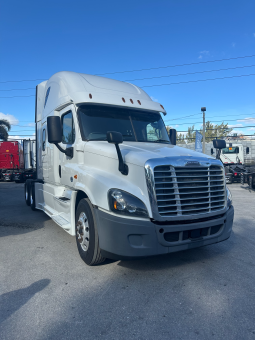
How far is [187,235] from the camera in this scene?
3637 mm

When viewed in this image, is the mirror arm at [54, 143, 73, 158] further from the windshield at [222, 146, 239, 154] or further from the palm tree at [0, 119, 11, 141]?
the palm tree at [0, 119, 11, 141]

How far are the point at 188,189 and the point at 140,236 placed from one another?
91 centimetres

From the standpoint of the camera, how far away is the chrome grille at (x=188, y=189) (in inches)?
137

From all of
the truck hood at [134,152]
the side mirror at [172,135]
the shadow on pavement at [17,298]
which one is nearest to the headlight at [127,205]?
the truck hood at [134,152]

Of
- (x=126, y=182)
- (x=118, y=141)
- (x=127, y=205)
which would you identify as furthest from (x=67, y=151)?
(x=127, y=205)

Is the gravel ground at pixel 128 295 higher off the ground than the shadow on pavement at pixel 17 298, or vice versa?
the shadow on pavement at pixel 17 298

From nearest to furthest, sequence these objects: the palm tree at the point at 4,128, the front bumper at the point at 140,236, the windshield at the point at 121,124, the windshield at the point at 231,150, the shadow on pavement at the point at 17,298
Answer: the shadow on pavement at the point at 17,298 → the front bumper at the point at 140,236 → the windshield at the point at 121,124 → the windshield at the point at 231,150 → the palm tree at the point at 4,128

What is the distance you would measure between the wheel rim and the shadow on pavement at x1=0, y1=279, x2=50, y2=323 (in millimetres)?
749

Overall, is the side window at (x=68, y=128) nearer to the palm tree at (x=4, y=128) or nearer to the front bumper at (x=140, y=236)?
the front bumper at (x=140, y=236)

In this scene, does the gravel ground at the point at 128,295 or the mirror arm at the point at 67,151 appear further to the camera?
the mirror arm at the point at 67,151

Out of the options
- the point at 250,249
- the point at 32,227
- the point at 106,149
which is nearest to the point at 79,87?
A: the point at 106,149

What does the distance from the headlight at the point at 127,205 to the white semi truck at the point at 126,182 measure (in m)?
0.01

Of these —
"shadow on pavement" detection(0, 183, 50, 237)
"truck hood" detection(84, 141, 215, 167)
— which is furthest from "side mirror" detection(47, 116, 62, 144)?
"shadow on pavement" detection(0, 183, 50, 237)

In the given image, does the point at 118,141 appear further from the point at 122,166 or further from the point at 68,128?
the point at 68,128
